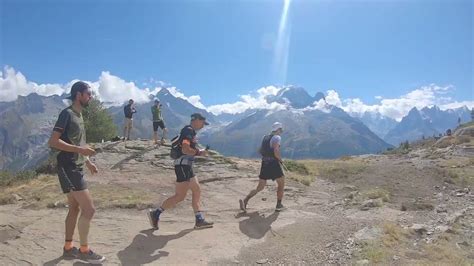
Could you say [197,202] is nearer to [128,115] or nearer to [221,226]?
[221,226]

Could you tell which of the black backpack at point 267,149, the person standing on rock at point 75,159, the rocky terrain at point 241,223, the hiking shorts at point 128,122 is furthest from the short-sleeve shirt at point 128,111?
the person standing on rock at point 75,159

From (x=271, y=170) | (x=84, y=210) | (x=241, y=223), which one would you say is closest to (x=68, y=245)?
(x=84, y=210)

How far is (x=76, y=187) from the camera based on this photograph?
8008 mm

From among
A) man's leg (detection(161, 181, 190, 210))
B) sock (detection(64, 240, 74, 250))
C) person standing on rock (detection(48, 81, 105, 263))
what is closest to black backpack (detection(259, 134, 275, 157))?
man's leg (detection(161, 181, 190, 210))

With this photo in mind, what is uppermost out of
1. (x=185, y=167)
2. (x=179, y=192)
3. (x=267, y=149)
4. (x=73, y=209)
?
(x=267, y=149)

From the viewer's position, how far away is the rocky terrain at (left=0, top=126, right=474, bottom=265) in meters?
9.57

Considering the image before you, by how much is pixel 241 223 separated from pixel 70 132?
228 inches

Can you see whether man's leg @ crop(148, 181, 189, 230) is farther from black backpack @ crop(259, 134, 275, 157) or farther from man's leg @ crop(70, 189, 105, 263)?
black backpack @ crop(259, 134, 275, 157)

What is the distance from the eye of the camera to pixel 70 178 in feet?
26.2

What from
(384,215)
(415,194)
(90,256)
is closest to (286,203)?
(384,215)

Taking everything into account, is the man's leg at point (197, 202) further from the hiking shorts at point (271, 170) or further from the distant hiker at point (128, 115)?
the distant hiker at point (128, 115)

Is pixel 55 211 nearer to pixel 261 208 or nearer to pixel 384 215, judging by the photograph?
pixel 261 208

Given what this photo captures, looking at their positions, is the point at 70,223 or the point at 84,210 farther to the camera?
the point at 70,223

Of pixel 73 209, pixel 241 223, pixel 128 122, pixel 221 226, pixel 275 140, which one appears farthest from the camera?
pixel 128 122
